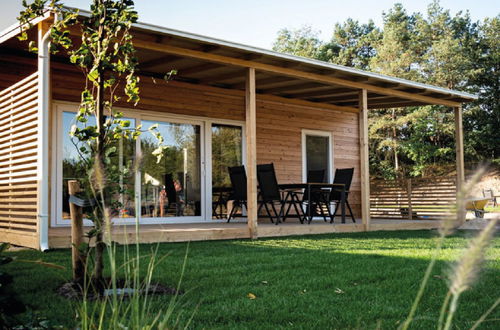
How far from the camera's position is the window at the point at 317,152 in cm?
1088

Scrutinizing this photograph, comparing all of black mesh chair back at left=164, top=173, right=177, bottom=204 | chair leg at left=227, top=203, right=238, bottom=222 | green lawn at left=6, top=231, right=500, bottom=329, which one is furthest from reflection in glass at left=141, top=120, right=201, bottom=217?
green lawn at left=6, top=231, right=500, bottom=329

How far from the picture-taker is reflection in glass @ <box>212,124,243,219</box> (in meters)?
9.37

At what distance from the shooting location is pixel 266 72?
319 inches

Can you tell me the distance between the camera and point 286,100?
10562 mm

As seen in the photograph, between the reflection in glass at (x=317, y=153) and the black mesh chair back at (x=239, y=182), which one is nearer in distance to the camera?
the black mesh chair back at (x=239, y=182)

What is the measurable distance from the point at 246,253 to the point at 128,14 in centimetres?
281

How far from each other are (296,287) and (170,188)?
555cm

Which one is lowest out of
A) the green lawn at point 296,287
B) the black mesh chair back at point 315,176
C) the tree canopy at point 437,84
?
the green lawn at point 296,287

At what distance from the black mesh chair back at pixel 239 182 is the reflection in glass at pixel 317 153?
9.81 feet

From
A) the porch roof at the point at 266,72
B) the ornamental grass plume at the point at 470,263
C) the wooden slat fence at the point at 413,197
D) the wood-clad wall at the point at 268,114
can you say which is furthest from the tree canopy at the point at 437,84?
the ornamental grass plume at the point at 470,263

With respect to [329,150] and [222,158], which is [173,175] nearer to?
[222,158]

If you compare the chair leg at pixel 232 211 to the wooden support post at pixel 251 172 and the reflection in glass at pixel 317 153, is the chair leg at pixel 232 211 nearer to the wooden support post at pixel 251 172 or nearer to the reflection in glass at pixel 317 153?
the wooden support post at pixel 251 172

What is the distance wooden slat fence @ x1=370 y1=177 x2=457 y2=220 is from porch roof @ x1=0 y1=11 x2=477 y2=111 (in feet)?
6.62

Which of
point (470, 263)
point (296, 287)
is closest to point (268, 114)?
point (296, 287)
